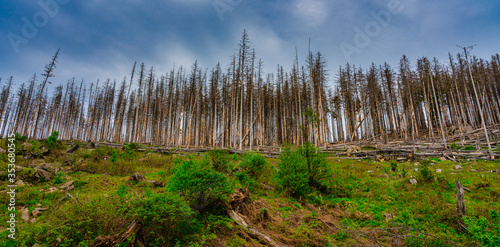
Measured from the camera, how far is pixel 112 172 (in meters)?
11.0

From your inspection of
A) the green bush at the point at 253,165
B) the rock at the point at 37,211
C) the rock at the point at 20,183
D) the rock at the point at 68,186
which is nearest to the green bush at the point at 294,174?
the green bush at the point at 253,165

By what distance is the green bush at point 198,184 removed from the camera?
605 centimetres

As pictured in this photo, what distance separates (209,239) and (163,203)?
1.56 meters

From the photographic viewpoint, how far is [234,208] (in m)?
7.02

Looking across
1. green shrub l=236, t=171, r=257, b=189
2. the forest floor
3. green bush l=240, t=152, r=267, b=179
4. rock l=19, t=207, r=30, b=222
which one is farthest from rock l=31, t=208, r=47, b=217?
green bush l=240, t=152, r=267, b=179

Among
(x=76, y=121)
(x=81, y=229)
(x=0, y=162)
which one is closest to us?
(x=81, y=229)

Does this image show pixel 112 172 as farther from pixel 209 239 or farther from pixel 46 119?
pixel 46 119

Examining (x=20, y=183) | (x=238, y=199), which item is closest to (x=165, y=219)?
(x=238, y=199)

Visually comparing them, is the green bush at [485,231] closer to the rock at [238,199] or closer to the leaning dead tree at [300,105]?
the rock at [238,199]

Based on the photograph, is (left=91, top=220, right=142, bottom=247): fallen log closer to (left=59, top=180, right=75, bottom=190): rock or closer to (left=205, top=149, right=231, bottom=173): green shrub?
(left=205, top=149, right=231, bottom=173): green shrub

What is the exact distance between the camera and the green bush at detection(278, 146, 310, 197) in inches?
396

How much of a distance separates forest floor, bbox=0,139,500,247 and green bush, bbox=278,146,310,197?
44 centimetres

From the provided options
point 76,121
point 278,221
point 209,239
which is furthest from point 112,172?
point 76,121

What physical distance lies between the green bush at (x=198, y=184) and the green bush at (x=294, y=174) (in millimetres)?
4639
